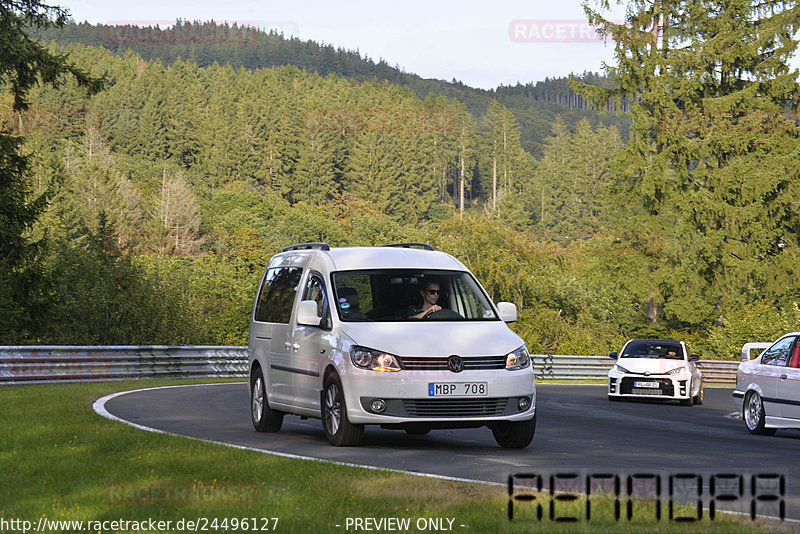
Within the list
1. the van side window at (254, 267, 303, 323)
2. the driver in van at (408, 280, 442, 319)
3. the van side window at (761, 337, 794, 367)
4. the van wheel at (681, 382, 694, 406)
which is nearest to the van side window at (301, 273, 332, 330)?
the van side window at (254, 267, 303, 323)

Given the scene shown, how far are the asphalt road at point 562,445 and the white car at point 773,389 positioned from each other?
0.30 meters

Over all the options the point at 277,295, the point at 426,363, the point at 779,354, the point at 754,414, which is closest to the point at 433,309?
the point at 426,363

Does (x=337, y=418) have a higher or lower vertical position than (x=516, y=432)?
higher

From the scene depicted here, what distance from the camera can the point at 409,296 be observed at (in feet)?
45.1

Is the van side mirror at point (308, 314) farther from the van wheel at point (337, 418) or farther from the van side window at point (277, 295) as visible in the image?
the van side window at point (277, 295)

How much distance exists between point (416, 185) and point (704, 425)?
14277 centimetres

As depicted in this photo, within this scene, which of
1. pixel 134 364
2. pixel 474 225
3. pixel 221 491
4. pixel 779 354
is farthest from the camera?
pixel 474 225

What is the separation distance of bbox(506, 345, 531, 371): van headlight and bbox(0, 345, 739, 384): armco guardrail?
1495 centimetres

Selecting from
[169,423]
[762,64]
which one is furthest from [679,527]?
[762,64]

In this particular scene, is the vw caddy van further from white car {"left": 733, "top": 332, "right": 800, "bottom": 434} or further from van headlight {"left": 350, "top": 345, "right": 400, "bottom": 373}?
white car {"left": 733, "top": 332, "right": 800, "bottom": 434}

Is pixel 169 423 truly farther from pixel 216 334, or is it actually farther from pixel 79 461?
pixel 216 334

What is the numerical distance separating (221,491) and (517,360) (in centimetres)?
507

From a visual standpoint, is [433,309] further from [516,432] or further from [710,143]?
[710,143]

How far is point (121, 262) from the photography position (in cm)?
3903
